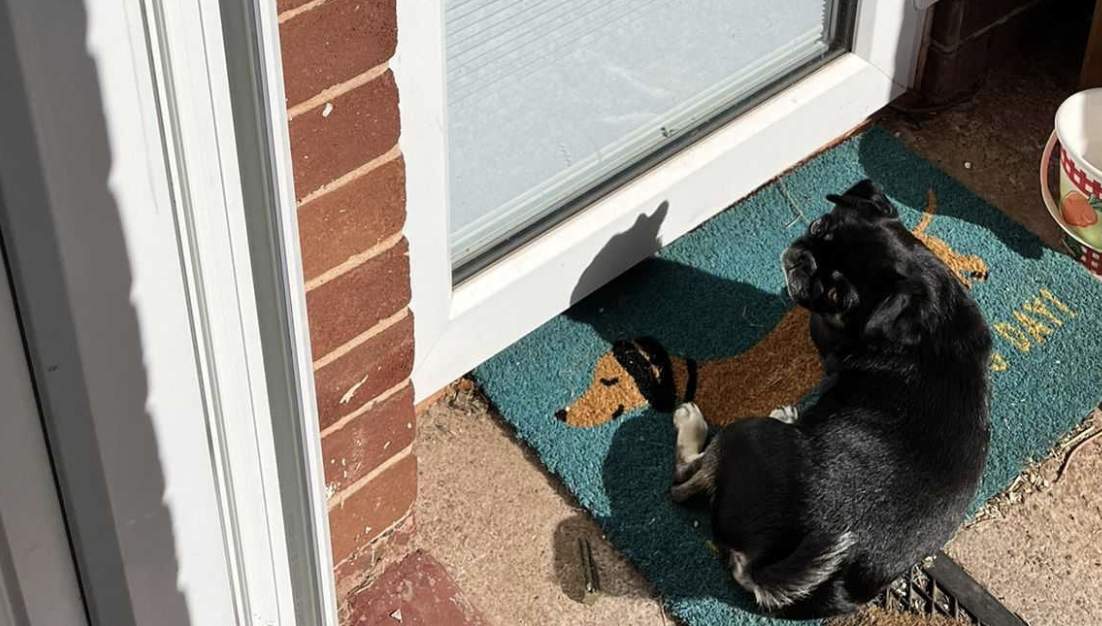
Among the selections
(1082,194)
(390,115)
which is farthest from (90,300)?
(1082,194)

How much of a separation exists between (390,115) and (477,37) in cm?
46

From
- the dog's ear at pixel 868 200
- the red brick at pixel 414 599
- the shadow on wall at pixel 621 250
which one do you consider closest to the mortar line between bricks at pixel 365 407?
the red brick at pixel 414 599

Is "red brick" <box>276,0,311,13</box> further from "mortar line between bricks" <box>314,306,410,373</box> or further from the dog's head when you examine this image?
the dog's head

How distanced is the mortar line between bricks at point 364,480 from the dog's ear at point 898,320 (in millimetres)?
819

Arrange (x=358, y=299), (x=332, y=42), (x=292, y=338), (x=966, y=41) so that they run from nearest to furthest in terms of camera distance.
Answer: (x=292, y=338) < (x=332, y=42) < (x=358, y=299) < (x=966, y=41)

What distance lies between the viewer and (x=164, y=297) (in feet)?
4.57

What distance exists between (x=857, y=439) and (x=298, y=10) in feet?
3.78

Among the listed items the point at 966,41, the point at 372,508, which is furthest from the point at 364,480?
the point at 966,41

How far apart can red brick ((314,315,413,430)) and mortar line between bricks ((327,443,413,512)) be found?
151 millimetres

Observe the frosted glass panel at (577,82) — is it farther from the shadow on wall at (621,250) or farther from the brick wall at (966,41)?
the brick wall at (966,41)

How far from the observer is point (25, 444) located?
140 cm

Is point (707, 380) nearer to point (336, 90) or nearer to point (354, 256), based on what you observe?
point (354, 256)

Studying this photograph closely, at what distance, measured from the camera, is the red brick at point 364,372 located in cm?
199

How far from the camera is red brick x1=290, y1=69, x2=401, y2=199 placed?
1.72 metres
